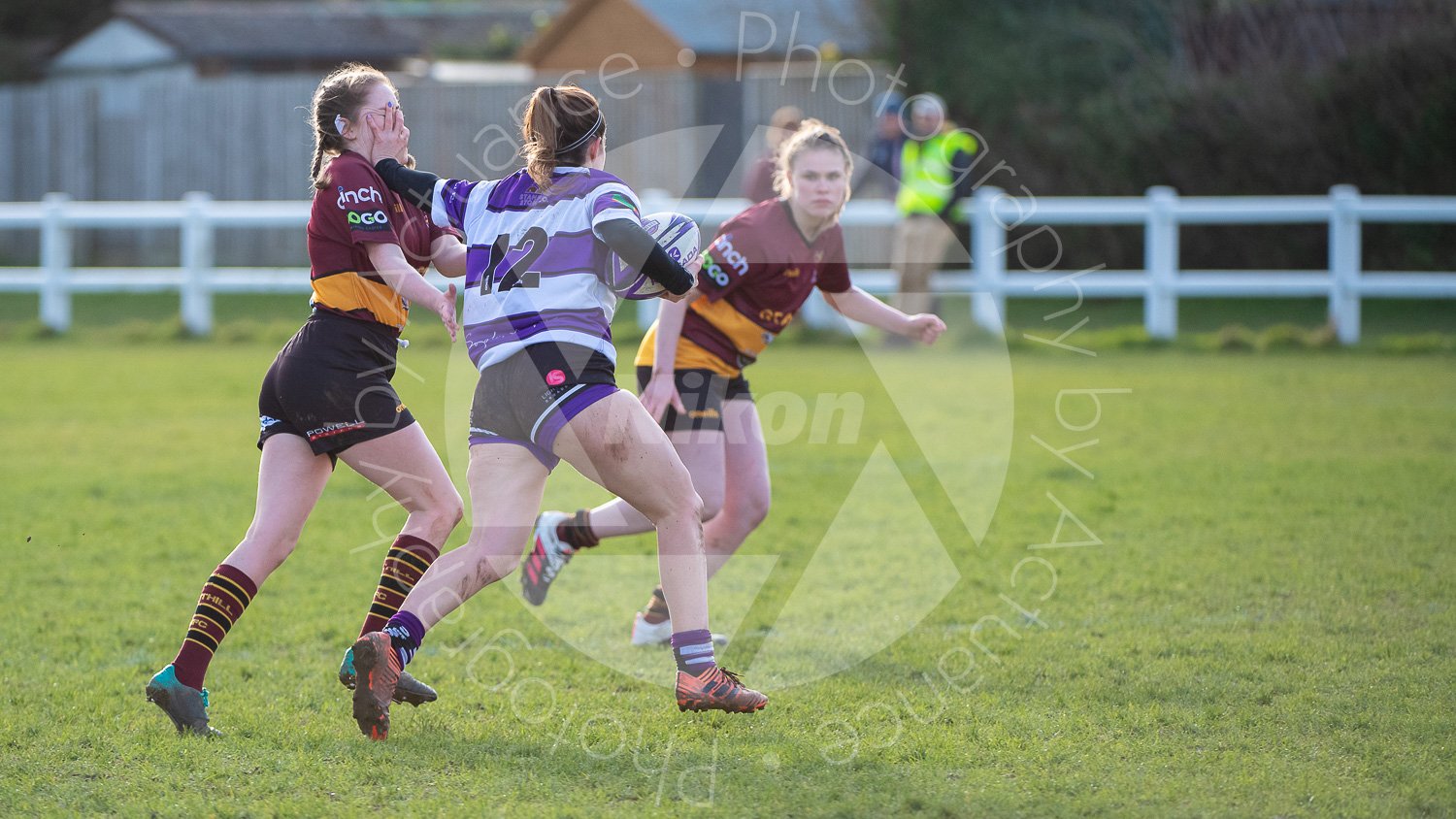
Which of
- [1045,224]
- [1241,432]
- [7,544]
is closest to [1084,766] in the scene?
[7,544]

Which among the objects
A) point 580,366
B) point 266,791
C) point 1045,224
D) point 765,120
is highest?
point 765,120

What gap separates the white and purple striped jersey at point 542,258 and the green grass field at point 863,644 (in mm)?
1188

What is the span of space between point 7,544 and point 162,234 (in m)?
19.0

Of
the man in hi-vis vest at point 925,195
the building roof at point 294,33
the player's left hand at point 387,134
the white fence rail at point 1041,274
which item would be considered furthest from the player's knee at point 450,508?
the building roof at point 294,33

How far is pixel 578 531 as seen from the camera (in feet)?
18.6

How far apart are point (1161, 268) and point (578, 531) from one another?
34.3 ft

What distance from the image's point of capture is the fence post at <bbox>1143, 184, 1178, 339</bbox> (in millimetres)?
14711

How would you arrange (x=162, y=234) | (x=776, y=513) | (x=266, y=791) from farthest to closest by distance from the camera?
1. (x=162, y=234)
2. (x=776, y=513)
3. (x=266, y=791)

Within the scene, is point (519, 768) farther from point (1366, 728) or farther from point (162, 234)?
point (162, 234)

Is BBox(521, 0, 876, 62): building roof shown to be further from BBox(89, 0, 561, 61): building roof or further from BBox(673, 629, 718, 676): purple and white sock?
BBox(673, 629, 718, 676): purple and white sock

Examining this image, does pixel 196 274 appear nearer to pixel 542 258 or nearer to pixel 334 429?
pixel 334 429

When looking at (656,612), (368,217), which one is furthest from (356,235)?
(656,612)

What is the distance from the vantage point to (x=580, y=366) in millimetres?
4062

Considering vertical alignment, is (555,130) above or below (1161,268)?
below
